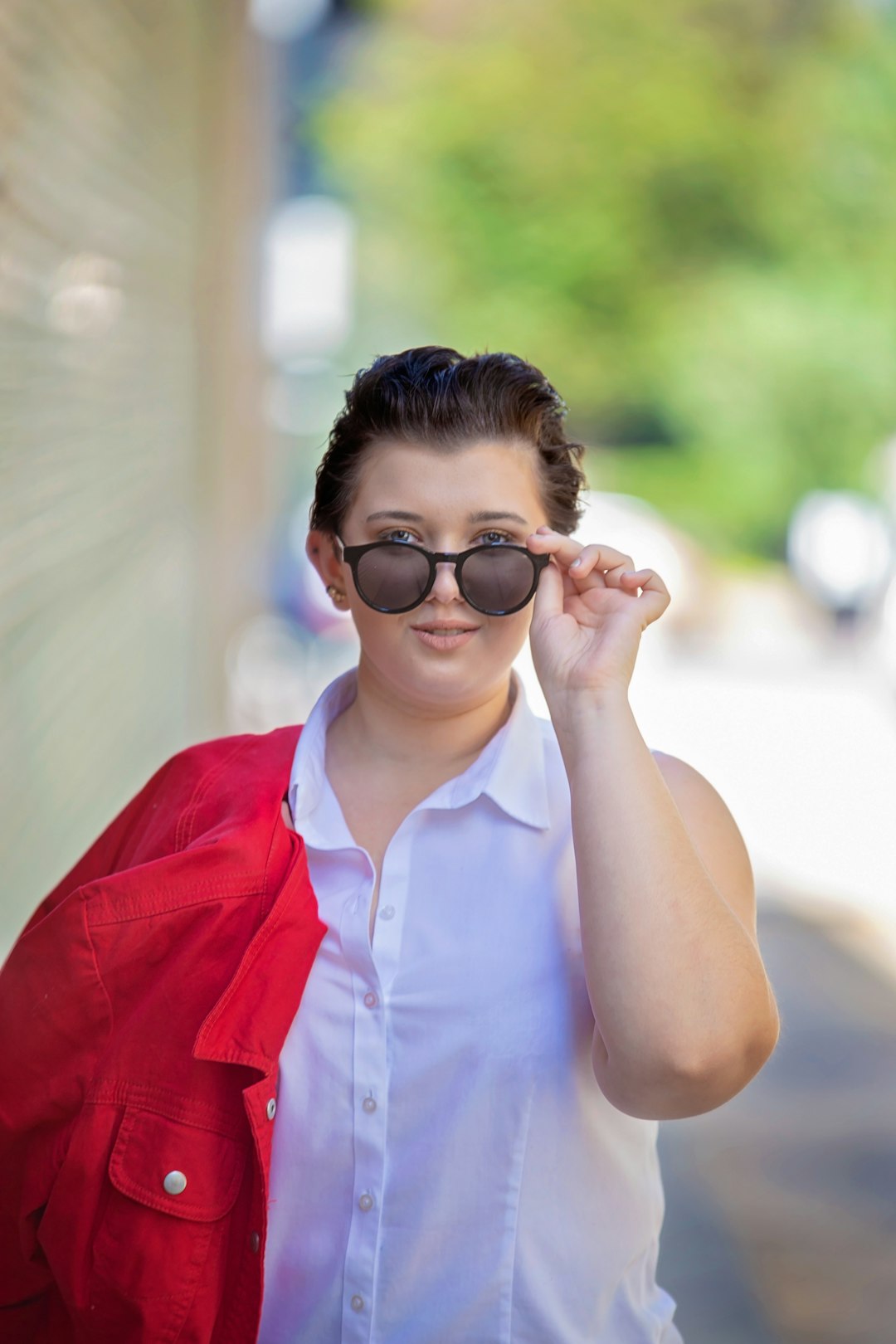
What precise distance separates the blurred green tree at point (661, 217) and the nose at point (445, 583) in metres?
23.4

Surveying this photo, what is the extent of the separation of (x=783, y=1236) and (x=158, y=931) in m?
2.67

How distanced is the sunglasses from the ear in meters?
0.19

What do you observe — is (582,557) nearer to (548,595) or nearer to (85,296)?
(548,595)

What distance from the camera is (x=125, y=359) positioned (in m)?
4.44

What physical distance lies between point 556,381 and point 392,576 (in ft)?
84.9

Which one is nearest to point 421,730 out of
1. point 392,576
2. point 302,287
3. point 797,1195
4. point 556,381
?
point 392,576

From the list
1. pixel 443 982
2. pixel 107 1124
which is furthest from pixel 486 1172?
pixel 107 1124

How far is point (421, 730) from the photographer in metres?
1.96

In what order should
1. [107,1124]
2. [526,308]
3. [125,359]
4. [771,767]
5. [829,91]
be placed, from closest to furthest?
[107,1124] → [125,359] → [771,767] → [829,91] → [526,308]

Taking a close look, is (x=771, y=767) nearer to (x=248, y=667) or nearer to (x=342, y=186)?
(x=248, y=667)

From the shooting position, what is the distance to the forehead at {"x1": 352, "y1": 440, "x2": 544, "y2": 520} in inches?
72.1

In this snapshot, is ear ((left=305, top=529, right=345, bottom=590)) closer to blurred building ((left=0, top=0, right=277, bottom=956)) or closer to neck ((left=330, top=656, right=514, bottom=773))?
neck ((left=330, top=656, right=514, bottom=773))

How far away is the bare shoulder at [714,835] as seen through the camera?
1.76 metres

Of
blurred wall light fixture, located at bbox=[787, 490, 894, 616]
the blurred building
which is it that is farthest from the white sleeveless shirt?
blurred wall light fixture, located at bbox=[787, 490, 894, 616]
